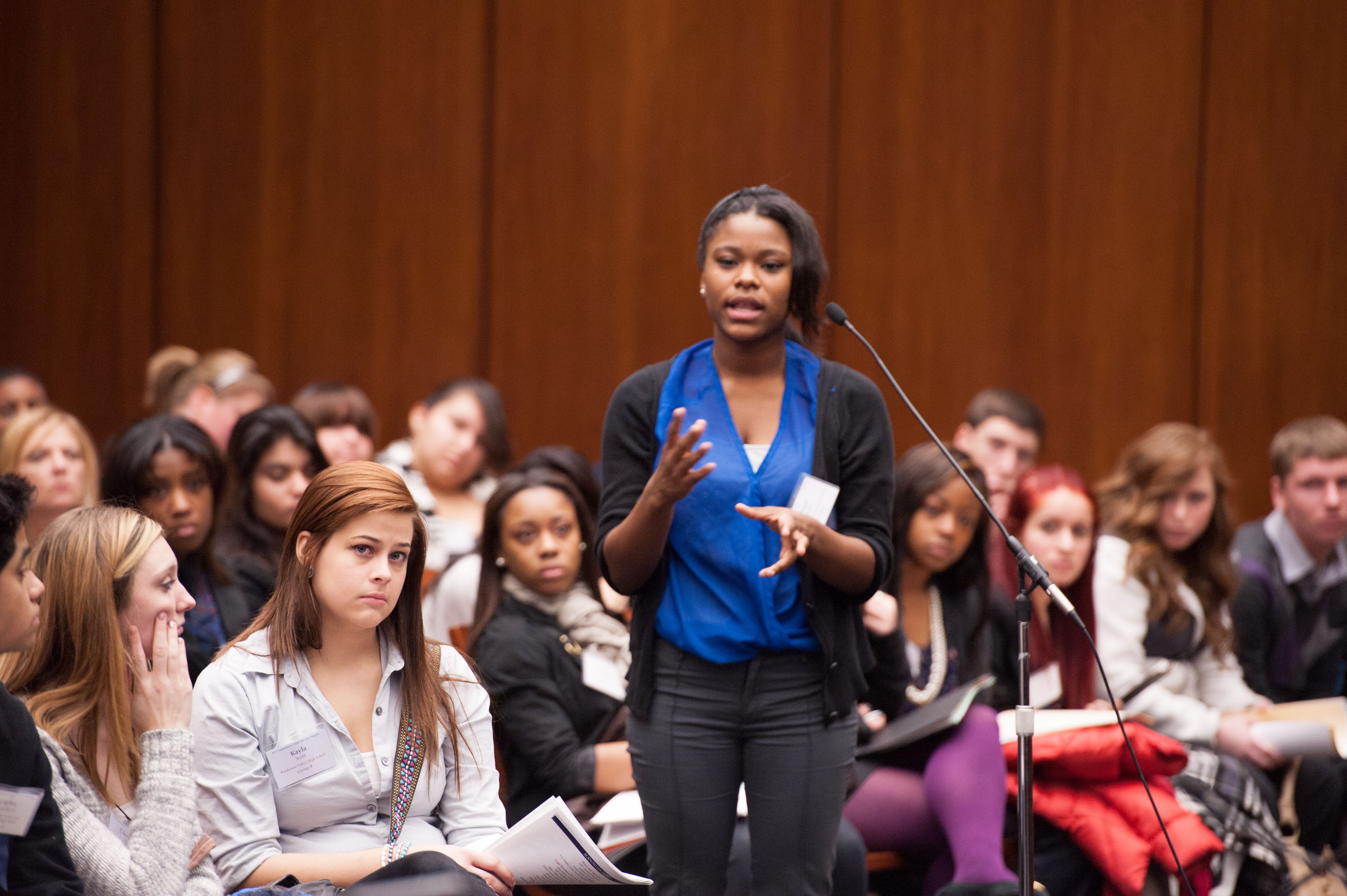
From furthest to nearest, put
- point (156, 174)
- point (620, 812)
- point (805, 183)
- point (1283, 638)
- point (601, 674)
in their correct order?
point (156, 174) → point (805, 183) → point (1283, 638) → point (601, 674) → point (620, 812)

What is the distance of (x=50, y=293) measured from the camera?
5879mm

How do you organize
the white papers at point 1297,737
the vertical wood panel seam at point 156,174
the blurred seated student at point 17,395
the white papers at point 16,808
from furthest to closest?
the vertical wood panel seam at point 156,174 < the blurred seated student at point 17,395 < the white papers at point 1297,737 < the white papers at point 16,808

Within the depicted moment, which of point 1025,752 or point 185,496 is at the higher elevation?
point 185,496

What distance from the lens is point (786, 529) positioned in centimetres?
193

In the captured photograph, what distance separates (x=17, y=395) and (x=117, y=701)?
3.31 metres

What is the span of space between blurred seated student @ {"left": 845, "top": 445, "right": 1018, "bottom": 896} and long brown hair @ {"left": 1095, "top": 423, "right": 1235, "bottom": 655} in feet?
1.83

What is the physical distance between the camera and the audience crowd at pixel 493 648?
192 centimetres

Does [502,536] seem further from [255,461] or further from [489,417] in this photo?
[489,417]

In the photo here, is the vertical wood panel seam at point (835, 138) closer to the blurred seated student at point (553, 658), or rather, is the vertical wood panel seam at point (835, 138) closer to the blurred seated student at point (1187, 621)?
the blurred seated student at point (1187, 621)

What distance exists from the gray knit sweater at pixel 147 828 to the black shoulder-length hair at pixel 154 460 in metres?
1.14

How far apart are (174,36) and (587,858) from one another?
490 centimetres

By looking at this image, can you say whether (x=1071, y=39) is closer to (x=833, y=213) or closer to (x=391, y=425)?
(x=833, y=213)

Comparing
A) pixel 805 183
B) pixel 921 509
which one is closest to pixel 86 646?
pixel 921 509

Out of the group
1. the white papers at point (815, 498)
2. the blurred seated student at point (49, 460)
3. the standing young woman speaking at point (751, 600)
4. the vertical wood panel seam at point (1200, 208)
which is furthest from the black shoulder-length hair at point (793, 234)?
the vertical wood panel seam at point (1200, 208)
